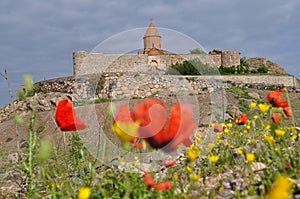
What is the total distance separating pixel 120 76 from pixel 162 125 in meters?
25.7

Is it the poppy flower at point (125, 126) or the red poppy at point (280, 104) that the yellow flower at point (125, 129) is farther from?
the red poppy at point (280, 104)

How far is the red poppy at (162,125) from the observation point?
2.16 m

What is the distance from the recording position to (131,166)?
314 cm

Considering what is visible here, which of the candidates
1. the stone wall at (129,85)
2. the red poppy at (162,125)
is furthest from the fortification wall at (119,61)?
the red poppy at (162,125)

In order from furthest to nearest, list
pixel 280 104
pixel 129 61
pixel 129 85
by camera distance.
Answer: pixel 129 61 < pixel 129 85 < pixel 280 104

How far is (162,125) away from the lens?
7.25 ft

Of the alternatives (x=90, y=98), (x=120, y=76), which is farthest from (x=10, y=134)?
(x=120, y=76)

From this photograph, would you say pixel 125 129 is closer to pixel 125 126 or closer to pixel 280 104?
pixel 125 126

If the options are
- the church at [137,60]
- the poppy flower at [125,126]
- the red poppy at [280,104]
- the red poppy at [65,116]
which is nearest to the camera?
the poppy flower at [125,126]

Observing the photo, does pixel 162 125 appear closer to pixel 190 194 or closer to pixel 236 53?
pixel 190 194

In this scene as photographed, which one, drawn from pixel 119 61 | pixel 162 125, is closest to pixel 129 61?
pixel 119 61

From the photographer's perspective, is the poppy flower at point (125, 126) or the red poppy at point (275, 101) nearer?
the poppy flower at point (125, 126)

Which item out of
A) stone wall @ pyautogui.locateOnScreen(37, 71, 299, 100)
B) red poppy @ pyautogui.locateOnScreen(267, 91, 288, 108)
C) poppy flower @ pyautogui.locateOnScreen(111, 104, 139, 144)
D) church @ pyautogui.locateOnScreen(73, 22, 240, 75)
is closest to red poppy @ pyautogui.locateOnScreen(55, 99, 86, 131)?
poppy flower @ pyautogui.locateOnScreen(111, 104, 139, 144)

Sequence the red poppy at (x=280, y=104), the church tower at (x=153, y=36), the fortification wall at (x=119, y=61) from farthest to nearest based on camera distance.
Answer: the fortification wall at (x=119, y=61) < the church tower at (x=153, y=36) < the red poppy at (x=280, y=104)
